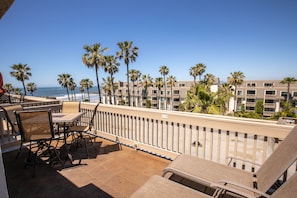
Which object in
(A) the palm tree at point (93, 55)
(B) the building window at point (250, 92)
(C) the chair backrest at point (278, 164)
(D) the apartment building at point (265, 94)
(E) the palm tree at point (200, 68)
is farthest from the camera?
(B) the building window at point (250, 92)

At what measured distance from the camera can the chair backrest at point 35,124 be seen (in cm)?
246

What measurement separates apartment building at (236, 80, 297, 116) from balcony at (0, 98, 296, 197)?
37.5 metres

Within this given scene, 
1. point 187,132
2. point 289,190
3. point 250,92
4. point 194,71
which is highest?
point 194,71

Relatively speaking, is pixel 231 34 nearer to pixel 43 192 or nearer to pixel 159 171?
pixel 159 171

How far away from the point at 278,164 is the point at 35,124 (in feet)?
11.9

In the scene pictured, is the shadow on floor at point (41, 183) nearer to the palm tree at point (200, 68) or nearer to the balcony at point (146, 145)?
the balcony at point (146, 145)

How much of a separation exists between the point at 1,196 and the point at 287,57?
2647 centimetres

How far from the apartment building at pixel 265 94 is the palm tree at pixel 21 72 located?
142ft

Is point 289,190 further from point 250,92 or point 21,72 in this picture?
point 250,92

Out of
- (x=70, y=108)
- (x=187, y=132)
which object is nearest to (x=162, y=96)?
(x=70, y=108)

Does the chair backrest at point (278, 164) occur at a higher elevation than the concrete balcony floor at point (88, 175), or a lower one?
higher

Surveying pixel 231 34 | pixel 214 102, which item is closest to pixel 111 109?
pixel 214 102

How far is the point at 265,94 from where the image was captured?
31469 millimetres

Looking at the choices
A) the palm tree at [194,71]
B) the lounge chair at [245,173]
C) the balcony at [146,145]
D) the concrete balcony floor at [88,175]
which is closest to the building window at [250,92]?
the palm tree at [194,71]
